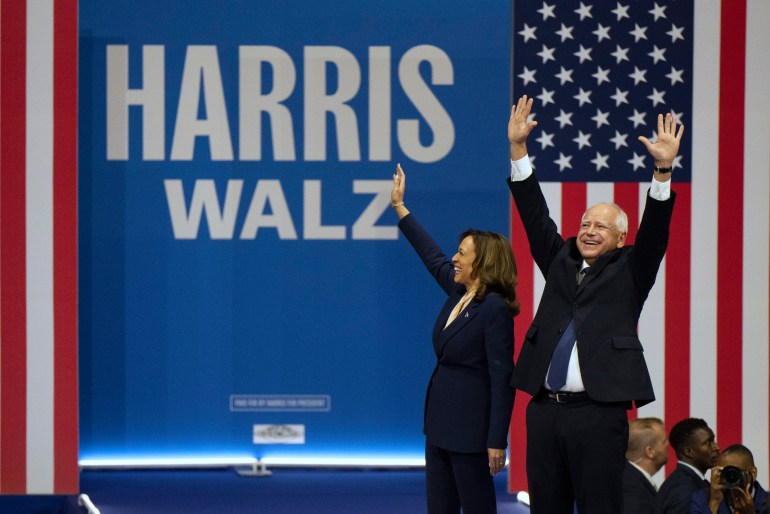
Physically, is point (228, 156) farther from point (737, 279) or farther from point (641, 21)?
point (737, 279)

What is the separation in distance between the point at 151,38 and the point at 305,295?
1711 millimetres

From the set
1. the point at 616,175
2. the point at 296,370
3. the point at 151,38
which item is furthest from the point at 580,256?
the point at 151,38

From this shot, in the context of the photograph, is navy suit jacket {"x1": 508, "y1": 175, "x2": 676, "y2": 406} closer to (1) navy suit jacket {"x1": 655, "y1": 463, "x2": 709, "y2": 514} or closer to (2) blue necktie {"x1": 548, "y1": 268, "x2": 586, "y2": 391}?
(2) blue necktie {"x1": 548, "y1": 268, "x2": 586, "y2": 391}

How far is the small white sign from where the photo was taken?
630 centimetres

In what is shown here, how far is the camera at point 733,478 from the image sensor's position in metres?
3.90

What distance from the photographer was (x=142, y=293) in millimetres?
6266

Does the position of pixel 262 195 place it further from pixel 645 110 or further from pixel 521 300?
pixel 645 110

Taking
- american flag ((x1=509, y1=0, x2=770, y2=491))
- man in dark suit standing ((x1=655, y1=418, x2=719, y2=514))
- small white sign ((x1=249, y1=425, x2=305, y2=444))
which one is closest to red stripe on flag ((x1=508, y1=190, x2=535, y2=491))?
american flag ((x1=509, y1=0, x2=770, y2=491))

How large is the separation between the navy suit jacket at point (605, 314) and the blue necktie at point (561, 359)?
2cm

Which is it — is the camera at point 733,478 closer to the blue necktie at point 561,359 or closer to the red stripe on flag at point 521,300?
the blue necktie at point 561,359

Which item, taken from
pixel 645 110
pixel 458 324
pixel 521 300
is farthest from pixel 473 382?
pixel 645 110

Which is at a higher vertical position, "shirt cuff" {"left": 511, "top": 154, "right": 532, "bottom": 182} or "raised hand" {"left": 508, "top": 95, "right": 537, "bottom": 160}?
"raised hand" {"left": 508, "top": 95, "right": 537, "bottom": 160}

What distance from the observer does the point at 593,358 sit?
3.24 meters

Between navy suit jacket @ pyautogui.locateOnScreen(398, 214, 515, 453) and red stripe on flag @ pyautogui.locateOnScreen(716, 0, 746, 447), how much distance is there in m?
2.35
